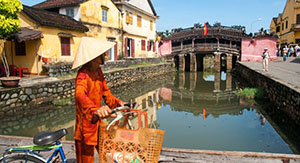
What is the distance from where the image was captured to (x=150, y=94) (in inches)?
555

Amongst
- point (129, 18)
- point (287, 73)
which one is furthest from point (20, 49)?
point (287, 73)

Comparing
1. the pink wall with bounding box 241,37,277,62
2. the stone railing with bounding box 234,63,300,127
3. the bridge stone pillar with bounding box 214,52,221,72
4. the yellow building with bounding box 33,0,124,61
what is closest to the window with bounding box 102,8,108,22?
the yellow building with bounding box 33,0,124,61

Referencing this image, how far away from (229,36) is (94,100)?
92.2ft

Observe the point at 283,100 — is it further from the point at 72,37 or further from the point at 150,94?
the point at 72,37

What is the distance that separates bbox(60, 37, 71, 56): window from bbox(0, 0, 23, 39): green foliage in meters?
3.74

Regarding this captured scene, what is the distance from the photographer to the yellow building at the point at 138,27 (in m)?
20.0

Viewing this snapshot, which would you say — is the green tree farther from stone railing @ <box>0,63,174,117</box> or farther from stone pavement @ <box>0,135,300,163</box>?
stone pavement @ <box>0,135,300,163</box>

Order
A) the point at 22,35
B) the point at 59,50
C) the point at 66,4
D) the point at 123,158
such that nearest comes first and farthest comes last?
the point at 123,158 → the point at 22,35 → the point at 59,50 → the point at 66,4

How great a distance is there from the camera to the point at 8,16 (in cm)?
906

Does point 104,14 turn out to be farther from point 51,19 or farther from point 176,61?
point 176,61

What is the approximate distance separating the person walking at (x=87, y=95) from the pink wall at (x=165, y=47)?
95.5 feet

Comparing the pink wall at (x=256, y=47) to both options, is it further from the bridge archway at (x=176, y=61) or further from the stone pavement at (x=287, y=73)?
the stone pavement at (x=287, y=73)

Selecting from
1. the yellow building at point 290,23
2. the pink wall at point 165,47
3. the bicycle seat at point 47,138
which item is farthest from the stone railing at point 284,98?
the yellow building at point 290,23

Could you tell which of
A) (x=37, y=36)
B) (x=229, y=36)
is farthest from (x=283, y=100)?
(x=229, y=36)
